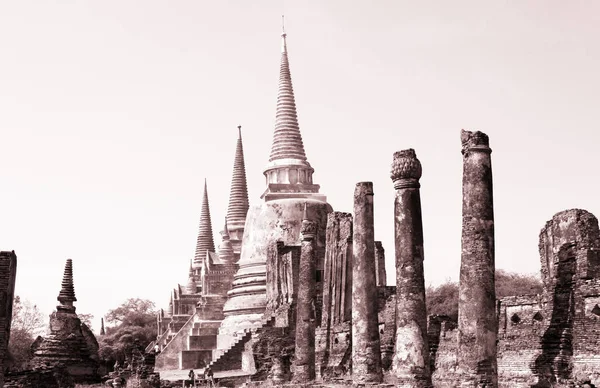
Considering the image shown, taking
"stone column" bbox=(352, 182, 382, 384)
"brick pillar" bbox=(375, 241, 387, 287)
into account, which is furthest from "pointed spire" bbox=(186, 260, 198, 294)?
"stone column" bbox=(352, 182, 382, 384)

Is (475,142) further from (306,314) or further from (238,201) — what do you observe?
(238,201)

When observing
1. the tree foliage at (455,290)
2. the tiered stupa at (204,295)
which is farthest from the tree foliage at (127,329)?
the tree foliage at (455,290)

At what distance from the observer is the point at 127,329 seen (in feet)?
221

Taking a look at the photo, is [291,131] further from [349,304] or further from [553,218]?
[553,218]

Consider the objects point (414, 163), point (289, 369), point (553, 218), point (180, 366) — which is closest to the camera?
point (414, 163)

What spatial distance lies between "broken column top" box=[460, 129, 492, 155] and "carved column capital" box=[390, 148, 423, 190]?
4.93 feet

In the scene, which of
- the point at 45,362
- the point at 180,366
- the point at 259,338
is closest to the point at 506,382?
the point at 259,338

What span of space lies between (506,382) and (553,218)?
437 cm

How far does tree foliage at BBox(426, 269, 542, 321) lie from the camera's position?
46438mm

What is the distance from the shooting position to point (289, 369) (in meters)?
25.0

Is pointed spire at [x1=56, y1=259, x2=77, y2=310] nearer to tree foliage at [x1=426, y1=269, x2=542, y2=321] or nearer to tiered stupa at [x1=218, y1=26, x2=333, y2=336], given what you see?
tiered stupa at [x1=218, y1=26, x2=333, y2=336]

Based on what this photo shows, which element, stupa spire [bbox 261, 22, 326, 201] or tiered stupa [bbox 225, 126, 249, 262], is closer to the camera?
stupa spire [bbox 261, 22, 326, 201]

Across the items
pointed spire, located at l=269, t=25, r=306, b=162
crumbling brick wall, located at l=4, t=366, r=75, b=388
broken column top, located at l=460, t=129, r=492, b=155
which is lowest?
crumbling brick wall, located at l=4, t=366, r=75, b=388

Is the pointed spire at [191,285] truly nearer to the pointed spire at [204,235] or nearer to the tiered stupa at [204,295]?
the tiered stupa at [204,295]
